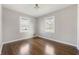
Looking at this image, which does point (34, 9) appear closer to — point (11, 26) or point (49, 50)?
point (11, 26)

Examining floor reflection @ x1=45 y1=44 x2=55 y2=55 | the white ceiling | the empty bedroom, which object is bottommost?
floor reflection @ x1=45 y1=44 x2=55 y2=55

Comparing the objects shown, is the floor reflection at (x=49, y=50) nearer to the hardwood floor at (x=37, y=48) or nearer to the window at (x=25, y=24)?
the hardwood floor at (x=37, y=48)

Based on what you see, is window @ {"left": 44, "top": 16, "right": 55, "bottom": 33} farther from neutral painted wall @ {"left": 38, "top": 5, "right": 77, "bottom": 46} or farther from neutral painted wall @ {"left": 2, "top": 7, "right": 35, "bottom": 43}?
neutral painted wall @ {"left": 2, "top": 7, "right": 35, "bottom": 43}

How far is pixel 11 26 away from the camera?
1.50 meters

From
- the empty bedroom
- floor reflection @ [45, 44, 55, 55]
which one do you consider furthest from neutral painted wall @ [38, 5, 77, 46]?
floor reflection @ [45, 44, 55, 55]

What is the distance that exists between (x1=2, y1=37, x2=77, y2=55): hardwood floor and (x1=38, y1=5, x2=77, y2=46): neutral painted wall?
0.09m

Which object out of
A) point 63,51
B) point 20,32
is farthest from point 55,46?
point 20,32

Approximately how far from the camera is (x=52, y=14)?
1526mm

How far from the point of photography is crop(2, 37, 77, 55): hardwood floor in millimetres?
1495

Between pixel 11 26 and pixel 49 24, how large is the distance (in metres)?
0.59

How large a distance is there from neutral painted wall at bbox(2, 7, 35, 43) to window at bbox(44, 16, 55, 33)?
0.22 m

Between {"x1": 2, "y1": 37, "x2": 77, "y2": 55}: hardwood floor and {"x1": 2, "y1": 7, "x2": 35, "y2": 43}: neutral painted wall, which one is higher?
{"x1": 2, "y1": 7, "x2": 35, "y2": 43}: neutral painted wall

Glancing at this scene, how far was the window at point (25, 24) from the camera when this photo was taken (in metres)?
1.53
